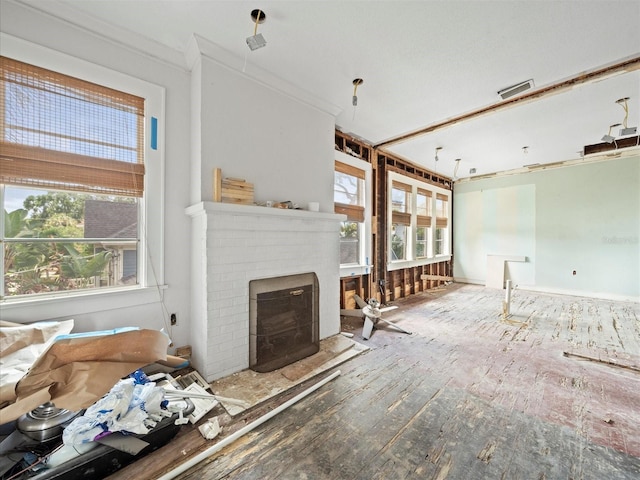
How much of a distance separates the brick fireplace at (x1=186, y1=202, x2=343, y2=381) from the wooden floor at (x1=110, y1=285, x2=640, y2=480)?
2.15 feet

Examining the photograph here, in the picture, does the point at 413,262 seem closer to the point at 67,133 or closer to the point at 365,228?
the point at 365,228

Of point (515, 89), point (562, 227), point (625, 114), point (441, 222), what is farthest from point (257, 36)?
point (562, 227)

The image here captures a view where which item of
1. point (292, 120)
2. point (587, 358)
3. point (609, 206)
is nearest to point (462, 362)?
point (587, 358)

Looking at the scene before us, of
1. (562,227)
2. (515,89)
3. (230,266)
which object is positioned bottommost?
(230,266)

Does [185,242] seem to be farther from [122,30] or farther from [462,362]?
[462,362]

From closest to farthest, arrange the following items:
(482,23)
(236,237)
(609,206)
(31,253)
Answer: (31,253), (482,23), (236,237), (609,206)

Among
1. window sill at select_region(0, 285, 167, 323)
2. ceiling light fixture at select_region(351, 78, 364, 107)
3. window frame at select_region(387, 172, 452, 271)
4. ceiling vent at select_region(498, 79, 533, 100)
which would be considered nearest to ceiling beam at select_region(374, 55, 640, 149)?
ceiling vent at select_region(498, 79, 533, 100)

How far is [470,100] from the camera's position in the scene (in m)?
3.23

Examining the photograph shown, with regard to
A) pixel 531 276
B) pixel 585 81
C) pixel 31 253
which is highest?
pixel 585 81

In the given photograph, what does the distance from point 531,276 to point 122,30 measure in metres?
8.77

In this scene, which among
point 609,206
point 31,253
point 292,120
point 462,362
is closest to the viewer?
point 31,253

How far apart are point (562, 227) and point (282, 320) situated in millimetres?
7118

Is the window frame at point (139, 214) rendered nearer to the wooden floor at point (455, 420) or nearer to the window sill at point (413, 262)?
the wooden floor at point (455, 420)

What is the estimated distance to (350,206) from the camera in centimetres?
439
